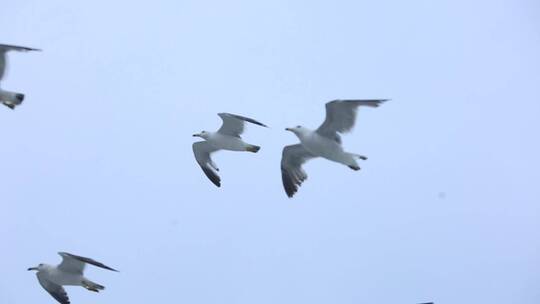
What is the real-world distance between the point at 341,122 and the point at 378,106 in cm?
117

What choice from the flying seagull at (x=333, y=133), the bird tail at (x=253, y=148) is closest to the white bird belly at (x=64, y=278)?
Answer: the bird tail at (x=253, y=148)

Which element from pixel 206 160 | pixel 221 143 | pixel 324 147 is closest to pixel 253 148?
pixel 221 143

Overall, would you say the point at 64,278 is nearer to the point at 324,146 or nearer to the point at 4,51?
the point at 4,51

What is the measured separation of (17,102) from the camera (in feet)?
76.1

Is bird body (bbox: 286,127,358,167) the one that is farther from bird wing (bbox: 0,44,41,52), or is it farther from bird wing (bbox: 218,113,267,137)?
bird wing (bbox: 0,44,41,52)

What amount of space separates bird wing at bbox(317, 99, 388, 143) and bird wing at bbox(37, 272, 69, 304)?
599cm

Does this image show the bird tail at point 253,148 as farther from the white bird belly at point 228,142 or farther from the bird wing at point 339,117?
the bird wing at point 339,117

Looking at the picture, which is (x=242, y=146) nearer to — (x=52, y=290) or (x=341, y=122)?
(x=341, y=122)

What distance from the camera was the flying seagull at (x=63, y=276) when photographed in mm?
22219

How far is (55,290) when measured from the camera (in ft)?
75.7

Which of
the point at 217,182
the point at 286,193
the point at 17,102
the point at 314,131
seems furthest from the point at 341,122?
the point at 17,102

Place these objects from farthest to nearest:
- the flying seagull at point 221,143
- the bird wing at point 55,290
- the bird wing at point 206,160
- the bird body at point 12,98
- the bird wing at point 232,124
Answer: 1. the bird wing at point 206,160
2. the flying seagull at point 221,143
3. the bird wing at point 232,124
4. the bird body at point 12,98
5. the bird wing at point 55,290

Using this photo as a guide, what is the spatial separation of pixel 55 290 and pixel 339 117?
6.59 meters

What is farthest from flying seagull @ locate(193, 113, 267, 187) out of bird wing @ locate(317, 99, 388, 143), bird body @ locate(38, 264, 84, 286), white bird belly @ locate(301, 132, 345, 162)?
bird body @ locate(38, 264, 84, 286)
